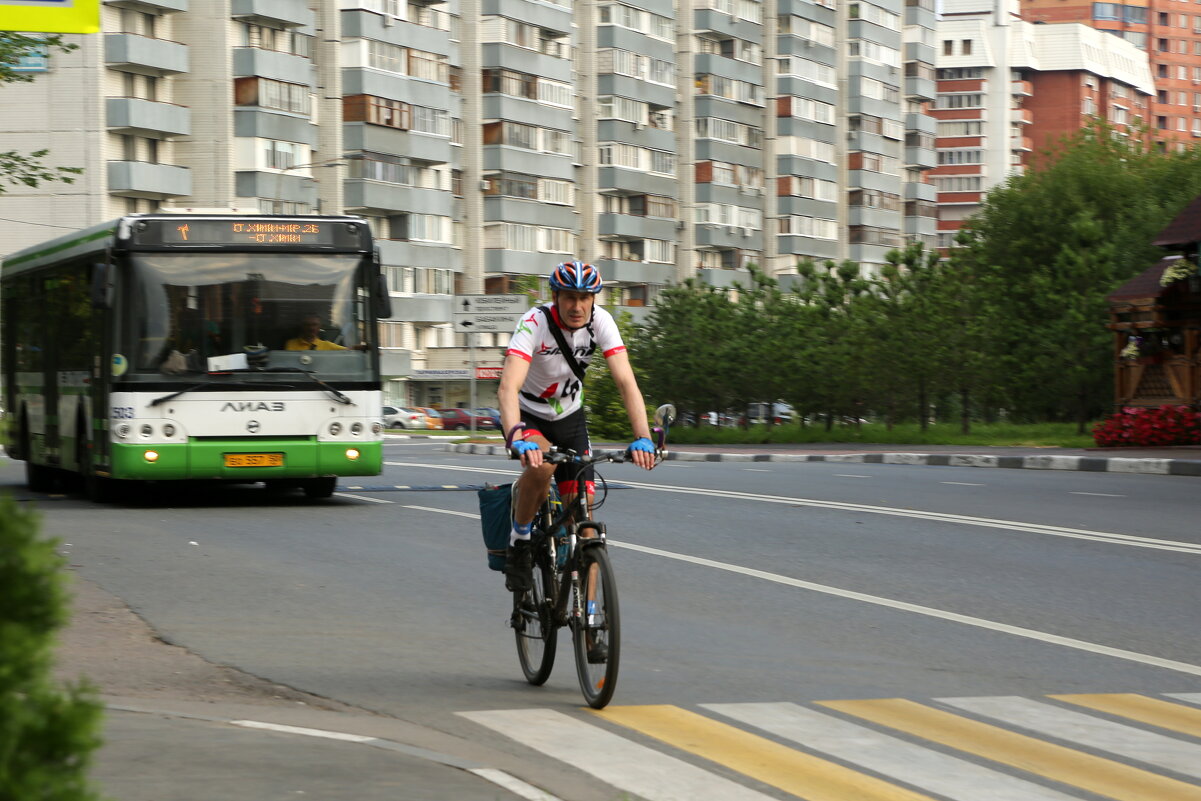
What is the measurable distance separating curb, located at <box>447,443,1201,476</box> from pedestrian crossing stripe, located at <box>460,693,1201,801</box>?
17558mm

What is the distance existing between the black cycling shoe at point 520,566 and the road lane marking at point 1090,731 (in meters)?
1.86

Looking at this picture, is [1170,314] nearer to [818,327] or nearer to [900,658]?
[818,327]

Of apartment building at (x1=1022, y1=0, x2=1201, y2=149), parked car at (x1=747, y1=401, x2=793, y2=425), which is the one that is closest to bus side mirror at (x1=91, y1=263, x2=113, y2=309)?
parked car at (x1=747, y1=401, x2=793, y2=425)

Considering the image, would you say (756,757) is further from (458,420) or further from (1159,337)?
(458,420)

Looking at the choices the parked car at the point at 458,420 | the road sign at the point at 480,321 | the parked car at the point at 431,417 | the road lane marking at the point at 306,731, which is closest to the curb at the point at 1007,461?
the road sign at the point at 480,321

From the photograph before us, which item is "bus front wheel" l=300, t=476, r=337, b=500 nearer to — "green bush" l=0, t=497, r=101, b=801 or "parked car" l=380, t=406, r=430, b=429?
"green bush" l=0, t=497, r=101, b=801

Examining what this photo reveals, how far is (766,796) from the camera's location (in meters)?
5.63

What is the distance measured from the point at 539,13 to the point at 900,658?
85.3 metres

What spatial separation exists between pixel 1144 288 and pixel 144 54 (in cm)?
4540

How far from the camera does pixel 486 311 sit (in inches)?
1836

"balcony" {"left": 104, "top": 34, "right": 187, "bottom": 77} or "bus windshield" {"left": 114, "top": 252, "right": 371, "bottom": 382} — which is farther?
"balcony" {"left": 104, "top": 34, "right": 187, "bottom": 77}

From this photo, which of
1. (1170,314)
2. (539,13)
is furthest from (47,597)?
(539,13)

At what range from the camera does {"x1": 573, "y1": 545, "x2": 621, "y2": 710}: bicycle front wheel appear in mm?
6973

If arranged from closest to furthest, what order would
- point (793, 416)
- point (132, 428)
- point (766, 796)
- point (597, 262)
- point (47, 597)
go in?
point (47, 597) → point (766, 796) → point (132, 428) → point (793, 416) → point (597, 262)
